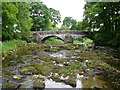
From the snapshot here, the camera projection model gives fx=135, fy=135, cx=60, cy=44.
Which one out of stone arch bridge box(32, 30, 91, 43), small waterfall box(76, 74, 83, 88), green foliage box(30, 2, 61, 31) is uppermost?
green foliage box(30, 2, 61, 31)

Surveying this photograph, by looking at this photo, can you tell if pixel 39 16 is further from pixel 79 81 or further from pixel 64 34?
pixel 79 81

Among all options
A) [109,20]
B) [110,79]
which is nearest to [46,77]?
[110,79]

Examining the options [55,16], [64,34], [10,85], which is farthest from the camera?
A: [55,16]

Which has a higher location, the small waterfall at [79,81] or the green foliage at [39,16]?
the green foliage at [39,16]

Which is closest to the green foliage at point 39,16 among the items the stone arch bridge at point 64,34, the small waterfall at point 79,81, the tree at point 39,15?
the tree at point 39,15

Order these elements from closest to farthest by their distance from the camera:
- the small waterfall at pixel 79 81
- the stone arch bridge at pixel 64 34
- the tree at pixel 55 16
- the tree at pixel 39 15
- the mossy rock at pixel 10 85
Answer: the mossy rock at pixel 10 85
the small waterfall at pixel 79 81
the stone arch bridge at pixel 64 34
the tree at pixel 39 15
the tree at pixel 55 16

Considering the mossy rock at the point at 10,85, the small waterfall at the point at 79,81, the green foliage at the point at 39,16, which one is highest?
the green foliage at the point at 39,16

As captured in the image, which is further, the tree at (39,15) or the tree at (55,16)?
the tree at (55,16)

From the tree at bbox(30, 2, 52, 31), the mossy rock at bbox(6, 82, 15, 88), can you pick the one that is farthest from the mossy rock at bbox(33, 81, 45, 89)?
the tree at bbox(30, 2, 52, 31)

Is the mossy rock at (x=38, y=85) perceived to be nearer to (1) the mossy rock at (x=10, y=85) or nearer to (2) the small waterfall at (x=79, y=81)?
(1) the mossy rock at (x=10, y=85)

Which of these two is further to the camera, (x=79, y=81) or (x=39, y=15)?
(x=39, y=15)

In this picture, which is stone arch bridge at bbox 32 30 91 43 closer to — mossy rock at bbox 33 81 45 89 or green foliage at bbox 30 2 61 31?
green foliage at bbox 30 2 61 31

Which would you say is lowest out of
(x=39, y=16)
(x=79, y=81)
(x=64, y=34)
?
(x=79, y=81)

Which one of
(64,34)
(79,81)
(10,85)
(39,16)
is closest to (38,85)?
(10,85)
